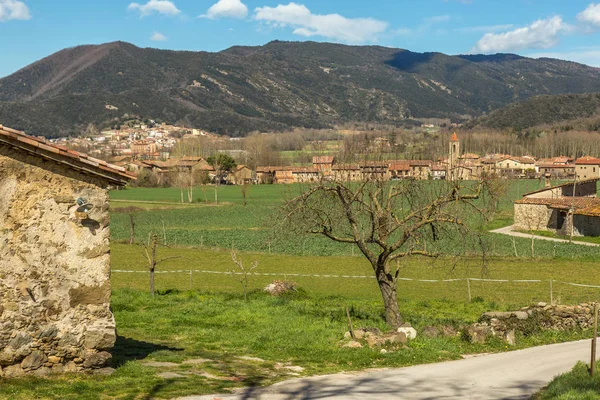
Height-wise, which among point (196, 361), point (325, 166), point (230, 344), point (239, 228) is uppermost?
point (325, 166)

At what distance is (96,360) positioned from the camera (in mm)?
14539

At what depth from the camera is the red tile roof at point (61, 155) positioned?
45.1ft

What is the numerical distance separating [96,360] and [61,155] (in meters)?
4.12

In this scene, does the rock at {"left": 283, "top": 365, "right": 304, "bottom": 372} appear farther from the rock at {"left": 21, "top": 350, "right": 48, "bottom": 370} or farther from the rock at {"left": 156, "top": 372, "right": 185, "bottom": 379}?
the rock at {"left": 21, "top": 350, "right": 48, "bottom": 370}

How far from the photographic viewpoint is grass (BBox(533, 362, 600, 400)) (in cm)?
1205

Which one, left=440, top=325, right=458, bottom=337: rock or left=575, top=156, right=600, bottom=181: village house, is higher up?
left=575, top=156, right=600, bottom=181: village house

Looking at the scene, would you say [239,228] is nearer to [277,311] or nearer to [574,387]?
[277,311]

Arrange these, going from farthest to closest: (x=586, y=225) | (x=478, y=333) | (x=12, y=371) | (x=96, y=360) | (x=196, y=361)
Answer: (x=586, y=225)
(x=478, y=333)
(x=196, y=361)
(x=96, y=360)
(x=12, y=371)

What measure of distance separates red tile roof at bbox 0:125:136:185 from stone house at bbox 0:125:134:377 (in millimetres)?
18

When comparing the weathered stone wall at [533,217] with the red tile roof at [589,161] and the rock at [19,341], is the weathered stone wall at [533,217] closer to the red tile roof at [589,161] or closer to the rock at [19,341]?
the red tile roof at [589,161]

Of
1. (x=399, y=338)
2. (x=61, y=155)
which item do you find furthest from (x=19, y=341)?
(x=399, y=338)

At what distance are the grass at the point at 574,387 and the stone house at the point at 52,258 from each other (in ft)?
27.7

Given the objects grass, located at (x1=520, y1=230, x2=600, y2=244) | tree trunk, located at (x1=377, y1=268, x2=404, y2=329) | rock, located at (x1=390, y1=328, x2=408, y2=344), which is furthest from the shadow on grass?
grass, located at (x1=520, y1=230, x2=600, y2=244)

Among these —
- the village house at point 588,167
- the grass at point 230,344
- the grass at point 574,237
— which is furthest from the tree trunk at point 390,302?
the village house at point 588,167
